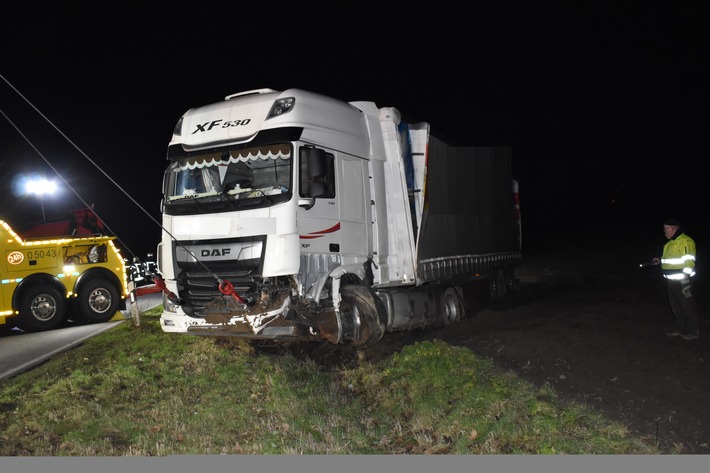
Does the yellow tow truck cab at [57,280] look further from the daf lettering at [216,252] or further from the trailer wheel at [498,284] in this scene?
the trailer wheel at [498,284]

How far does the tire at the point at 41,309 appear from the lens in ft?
41.7

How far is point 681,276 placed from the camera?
876 centimetres

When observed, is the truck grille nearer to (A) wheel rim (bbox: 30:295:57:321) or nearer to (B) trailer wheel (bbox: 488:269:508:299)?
(A) wheel rim (bbox: 30:295:57:321)

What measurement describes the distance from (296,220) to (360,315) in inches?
72.1

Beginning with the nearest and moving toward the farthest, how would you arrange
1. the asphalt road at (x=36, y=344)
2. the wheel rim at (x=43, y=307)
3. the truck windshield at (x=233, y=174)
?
the truck windshield at (x=233, y=174) < the asphalt road at (x=36, y=344) < the wheel rim at (x=43, y=307)

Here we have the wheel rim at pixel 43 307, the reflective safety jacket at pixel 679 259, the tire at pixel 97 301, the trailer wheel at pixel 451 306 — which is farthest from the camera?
the tire at pixel 97 301

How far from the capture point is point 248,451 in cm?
577

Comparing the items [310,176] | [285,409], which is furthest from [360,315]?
[285,409]

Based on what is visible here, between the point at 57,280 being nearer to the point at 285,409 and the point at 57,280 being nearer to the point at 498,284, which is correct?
the point at 285,409

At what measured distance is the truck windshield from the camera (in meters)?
8.48

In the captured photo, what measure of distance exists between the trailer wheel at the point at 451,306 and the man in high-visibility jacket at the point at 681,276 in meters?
4.20

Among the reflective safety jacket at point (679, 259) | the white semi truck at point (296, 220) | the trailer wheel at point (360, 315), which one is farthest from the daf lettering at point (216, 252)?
the reflective safety jacket at point (679, 259)

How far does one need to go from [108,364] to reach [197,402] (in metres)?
2.34

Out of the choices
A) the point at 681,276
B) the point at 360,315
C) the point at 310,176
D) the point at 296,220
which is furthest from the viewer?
the point at 360,315
